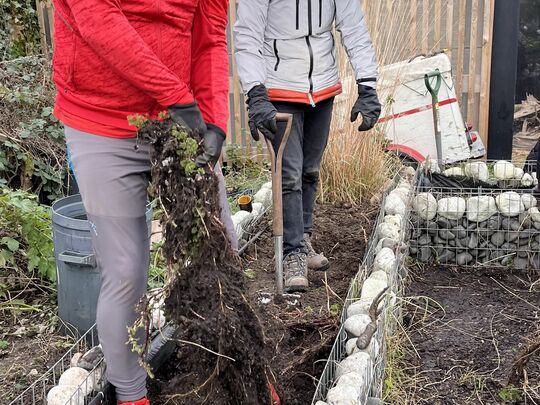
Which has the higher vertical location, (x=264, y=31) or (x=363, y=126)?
(x=264, y=31)

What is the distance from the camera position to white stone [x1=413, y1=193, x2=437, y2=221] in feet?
15.4

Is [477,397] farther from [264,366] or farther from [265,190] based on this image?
[265,190]

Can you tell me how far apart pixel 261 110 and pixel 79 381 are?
1437 mm

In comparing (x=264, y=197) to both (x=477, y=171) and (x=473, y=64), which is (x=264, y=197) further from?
(x=473, y=64)

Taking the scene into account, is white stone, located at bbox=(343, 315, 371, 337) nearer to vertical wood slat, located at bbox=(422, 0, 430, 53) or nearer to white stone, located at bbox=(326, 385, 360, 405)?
white stone, located at bbox=(326, 385, 360, 405)

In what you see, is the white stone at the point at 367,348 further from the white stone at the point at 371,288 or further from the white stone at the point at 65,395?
the white stone at the point at 65,395

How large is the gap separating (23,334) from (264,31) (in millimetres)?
1794

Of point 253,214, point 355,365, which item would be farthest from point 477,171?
point 355,365

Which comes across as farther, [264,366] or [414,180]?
[414,180]

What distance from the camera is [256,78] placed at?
3.42 metres

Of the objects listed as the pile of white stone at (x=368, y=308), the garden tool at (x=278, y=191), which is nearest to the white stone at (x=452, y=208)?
the pile of white stone at (x=368, y=308)

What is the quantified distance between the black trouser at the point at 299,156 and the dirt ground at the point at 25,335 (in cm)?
124

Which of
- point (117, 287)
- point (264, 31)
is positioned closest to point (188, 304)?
point (117, 287)

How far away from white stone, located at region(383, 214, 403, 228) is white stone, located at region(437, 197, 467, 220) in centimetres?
36
